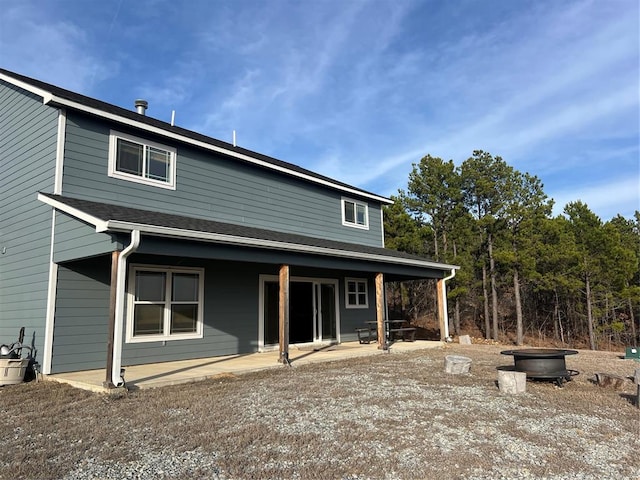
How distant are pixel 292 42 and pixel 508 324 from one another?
1891 centimetres

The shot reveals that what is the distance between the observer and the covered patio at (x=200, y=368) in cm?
668

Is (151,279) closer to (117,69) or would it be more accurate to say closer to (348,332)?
(348,332)

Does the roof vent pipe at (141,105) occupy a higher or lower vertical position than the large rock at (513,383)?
higher

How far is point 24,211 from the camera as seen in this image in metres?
8.84

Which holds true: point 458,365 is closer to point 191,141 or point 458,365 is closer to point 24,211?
point 191,141

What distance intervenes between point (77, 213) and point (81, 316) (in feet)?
7.35

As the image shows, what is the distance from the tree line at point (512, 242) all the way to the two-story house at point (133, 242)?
9062mm

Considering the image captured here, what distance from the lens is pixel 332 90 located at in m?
14.8

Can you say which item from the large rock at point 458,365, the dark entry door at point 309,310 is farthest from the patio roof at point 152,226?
the large rock at point 458,365

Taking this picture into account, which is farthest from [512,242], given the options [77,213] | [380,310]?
[77,213]

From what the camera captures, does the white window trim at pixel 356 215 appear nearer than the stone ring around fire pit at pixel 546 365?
No

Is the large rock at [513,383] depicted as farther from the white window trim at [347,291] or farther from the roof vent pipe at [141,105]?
the roof vent pipe at [141,105]

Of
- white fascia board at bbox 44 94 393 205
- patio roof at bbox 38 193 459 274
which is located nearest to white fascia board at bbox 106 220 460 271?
patio roof at bbox 38 193 459 274

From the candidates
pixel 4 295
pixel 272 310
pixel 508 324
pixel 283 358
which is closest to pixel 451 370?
pixel 283 358
